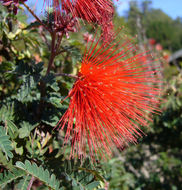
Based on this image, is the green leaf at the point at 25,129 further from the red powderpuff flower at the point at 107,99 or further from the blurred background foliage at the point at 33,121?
the red powderpuff flower at the point at 107,99

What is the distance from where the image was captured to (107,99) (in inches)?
43.2

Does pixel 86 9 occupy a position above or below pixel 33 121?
above

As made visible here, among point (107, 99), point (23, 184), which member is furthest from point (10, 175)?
point (107, 99)

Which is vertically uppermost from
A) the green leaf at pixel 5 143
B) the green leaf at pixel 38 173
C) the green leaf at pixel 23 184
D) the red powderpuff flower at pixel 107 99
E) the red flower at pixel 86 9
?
the red flower at pixel 86 9

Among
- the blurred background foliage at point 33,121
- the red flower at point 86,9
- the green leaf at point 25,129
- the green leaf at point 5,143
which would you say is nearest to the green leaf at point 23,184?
the blurred background foliage at point 33,121

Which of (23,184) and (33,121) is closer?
(23,184)

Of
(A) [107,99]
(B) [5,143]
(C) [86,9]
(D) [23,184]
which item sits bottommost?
(D) [23,184]

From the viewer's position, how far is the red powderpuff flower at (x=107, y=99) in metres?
1.08

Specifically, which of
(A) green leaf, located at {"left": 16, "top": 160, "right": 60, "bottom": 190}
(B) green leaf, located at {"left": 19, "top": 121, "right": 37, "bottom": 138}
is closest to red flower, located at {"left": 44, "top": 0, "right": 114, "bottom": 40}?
(B) green leaf, located at {"left": 19, "top": 121, "right": 37, "bottom": 138}

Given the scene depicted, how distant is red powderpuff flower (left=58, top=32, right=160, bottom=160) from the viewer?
1077 mm

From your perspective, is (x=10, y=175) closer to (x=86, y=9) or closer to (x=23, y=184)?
(x=23, y=184)

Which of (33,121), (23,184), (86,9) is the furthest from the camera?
(33,121)

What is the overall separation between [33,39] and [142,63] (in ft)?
2.46

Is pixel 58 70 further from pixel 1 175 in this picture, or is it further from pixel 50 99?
pixel 1 175
